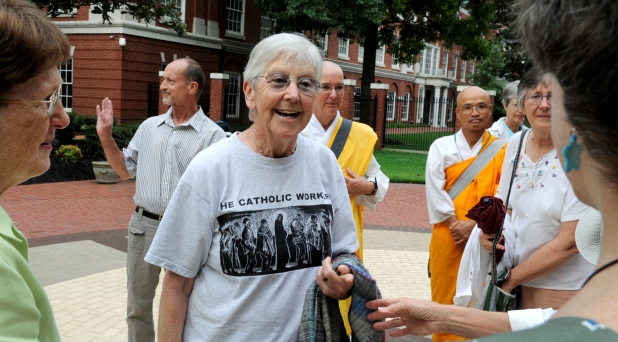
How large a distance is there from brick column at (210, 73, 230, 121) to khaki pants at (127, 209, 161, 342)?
19.6 meters

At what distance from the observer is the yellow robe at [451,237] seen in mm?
4645

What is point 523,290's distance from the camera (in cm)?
338

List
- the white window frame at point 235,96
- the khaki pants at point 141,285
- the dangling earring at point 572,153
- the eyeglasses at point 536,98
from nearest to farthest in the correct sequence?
the dangling earring at point 572,153 < the eyeglasses at point 536,98 < the khaki pants at point 141,285 < the white window frame at point 235,96

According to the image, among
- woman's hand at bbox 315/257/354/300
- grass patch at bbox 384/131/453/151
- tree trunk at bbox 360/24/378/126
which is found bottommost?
grass patch at bbox 384/131/453/151

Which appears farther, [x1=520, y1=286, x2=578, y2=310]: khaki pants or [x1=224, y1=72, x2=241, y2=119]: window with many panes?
[x1=224, y1=72, x2=241, y2=119]: window with many panes

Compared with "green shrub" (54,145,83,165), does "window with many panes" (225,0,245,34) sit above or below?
→ above

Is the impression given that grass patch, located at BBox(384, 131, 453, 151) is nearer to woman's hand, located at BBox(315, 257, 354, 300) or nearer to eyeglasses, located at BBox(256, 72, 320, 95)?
eyeglasses, located at BBox(256, 72, 320, 95)

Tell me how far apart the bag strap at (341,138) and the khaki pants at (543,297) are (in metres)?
1.71

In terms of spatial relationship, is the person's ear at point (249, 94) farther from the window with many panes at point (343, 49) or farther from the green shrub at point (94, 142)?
the window with many panes at point (343, 49)

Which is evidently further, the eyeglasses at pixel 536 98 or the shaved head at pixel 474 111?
the shaved head at pixel 474 111

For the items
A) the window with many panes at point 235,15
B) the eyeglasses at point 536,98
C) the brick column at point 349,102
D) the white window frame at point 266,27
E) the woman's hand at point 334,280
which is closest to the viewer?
the woman's hand at point 334,280

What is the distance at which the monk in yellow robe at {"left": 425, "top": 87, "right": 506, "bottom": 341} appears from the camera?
15.2 ft

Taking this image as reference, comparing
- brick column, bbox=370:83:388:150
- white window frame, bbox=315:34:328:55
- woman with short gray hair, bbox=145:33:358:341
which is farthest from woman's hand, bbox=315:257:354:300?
white window frame, bbox=315:34:328:55

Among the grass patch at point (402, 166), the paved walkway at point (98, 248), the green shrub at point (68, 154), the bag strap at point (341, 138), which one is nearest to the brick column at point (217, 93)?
the grass patch at point (402, 166)
